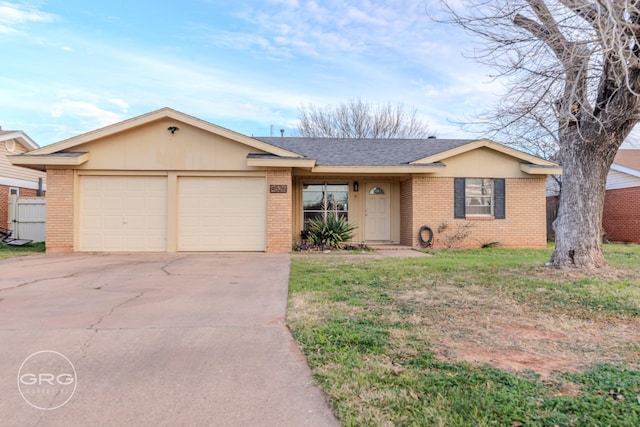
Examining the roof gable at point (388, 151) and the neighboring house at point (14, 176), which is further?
the neighboring house at point (14, 176)

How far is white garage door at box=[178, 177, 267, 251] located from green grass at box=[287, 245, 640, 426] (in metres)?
5.02

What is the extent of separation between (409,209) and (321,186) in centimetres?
333

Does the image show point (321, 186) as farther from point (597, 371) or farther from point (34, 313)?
point (597, 371)

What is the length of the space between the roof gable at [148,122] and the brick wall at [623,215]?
14942mm

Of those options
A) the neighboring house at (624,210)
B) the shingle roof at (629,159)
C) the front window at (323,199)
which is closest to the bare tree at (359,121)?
the shingle roof at (629,159)

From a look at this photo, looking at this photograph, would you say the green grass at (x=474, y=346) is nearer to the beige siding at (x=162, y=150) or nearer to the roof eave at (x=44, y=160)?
the beige siding at (x=162, y=150)

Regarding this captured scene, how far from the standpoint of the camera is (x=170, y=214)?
11102 mm

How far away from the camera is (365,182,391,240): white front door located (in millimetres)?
13906

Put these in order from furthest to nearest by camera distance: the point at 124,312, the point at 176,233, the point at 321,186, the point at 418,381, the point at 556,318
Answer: the point at 321,186 → the point at 176,233 → the point at 124,312 → the point at 556,318 → the point at 418,381

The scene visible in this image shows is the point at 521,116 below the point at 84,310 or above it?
above

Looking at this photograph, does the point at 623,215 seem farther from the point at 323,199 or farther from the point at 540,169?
the point at 323,199

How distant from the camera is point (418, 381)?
268cm

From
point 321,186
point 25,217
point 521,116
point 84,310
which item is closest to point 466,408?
point 84,310

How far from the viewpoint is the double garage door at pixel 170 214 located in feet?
36.6
